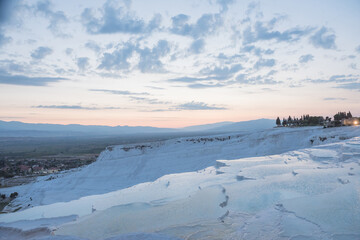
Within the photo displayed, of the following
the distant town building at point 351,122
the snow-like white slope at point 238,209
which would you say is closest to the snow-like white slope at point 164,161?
the distant town building at point 351,122

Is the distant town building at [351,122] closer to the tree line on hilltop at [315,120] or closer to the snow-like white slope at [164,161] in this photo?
the tree line on hilltop at [315,120]

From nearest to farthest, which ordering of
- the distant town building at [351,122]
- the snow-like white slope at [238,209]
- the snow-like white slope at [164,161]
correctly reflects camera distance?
1. the snow-like white slope at [238,209]
2. the snow-like white slope at [164,161]
3. the distant town building at [351,122]

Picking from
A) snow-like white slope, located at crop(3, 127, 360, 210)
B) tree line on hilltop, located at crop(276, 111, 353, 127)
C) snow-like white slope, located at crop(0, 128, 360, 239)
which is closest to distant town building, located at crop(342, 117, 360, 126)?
tree line on hilltop, located at crop(276, 111, 353, 127)

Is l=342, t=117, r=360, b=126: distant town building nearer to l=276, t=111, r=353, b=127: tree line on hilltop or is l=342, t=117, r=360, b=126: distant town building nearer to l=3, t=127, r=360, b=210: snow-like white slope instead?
l=276, t=111, r=353, b=127: tree line on hilltop

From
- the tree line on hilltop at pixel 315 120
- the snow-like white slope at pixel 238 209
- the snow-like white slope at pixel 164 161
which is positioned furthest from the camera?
the tree line on hilltop at pixel 315 120

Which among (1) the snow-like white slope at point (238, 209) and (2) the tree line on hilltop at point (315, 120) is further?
(2) the tree line on hilltop at point (315, 120)

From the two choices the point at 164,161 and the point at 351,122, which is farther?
the point at 351,122

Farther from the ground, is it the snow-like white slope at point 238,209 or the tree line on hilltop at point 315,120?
the tree line on hilltop at point 315,120

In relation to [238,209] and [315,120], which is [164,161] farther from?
[315,120]

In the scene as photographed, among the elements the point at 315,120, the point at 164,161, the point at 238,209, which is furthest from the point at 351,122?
the point at 238,209
